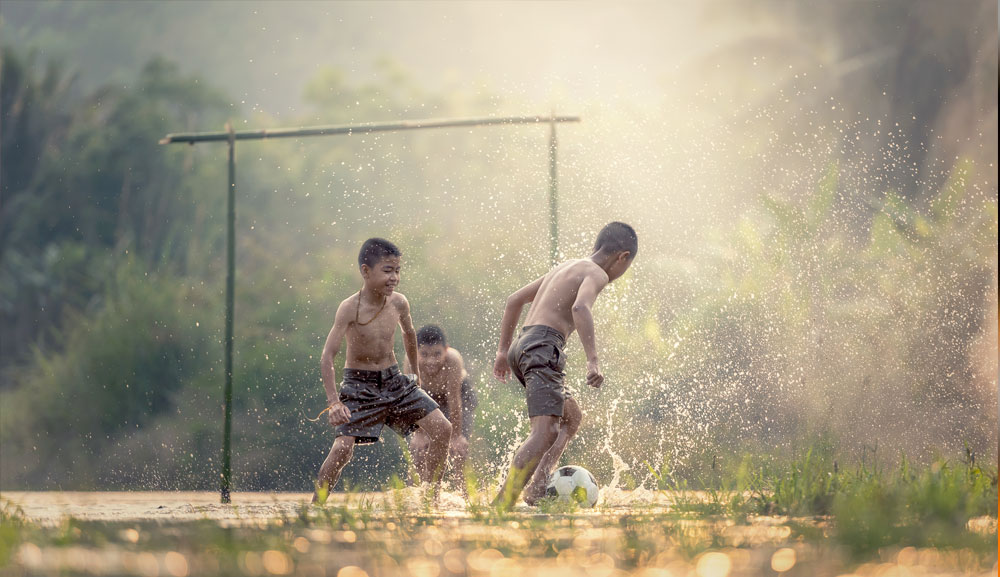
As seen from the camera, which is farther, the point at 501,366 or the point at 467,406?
the point at 467,406

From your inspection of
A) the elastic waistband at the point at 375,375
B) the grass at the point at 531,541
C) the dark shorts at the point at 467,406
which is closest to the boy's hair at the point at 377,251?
the elastic waistband at the point at 375,375

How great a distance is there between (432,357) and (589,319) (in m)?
2.15

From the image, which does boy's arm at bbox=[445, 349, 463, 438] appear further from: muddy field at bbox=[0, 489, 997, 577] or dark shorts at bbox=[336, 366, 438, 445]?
muddy field at bbox=[0, 489, 997, 577]

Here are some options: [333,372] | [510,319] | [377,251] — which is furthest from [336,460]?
[510,319]

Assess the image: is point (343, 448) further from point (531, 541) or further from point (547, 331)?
point (531, 541)

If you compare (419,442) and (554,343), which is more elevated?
(554,343)

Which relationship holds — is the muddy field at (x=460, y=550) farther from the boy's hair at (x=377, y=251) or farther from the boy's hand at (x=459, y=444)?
the boy's hand at (x=459, y=444)

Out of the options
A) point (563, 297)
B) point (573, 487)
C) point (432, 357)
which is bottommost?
point (573, 487)

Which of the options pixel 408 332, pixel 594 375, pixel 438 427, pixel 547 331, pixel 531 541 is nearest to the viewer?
pixel 531 541

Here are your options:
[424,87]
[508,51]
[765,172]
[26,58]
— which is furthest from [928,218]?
[424,87]

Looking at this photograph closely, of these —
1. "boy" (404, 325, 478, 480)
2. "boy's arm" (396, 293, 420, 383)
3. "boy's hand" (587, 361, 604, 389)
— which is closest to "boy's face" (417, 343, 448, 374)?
"boy" (404, 325, 478, 480)

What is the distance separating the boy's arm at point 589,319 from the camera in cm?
602

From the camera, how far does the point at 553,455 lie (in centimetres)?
660

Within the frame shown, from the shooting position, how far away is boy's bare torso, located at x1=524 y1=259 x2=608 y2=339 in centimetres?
646
